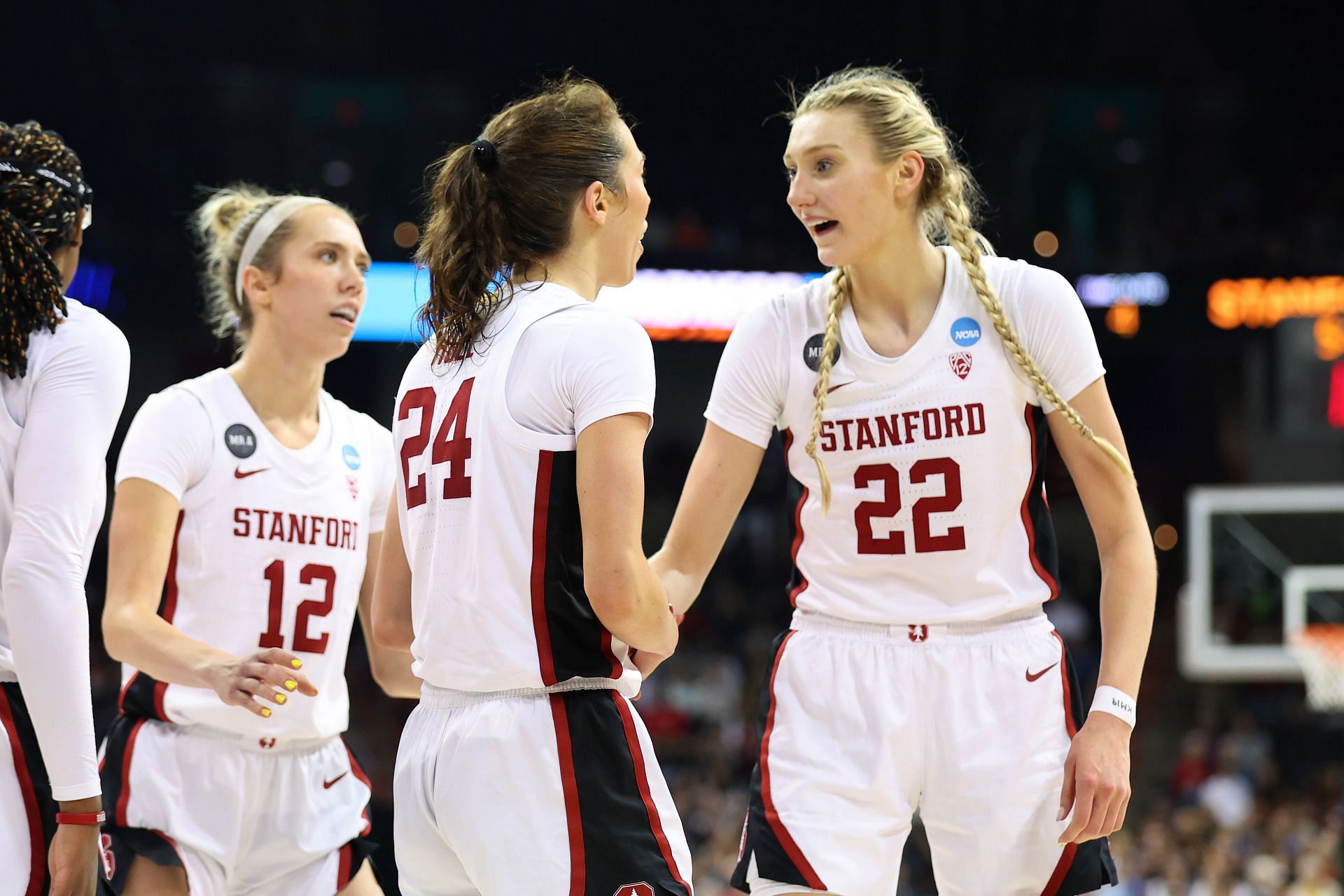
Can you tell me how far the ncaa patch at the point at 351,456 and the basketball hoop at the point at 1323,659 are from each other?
37.2ft

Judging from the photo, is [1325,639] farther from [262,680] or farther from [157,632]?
[262,680]

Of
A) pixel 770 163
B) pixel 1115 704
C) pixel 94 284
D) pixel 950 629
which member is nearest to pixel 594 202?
pixel 950 629

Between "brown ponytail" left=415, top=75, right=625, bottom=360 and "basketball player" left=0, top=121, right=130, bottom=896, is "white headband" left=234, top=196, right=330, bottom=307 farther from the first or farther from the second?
"brown ponytail" left=415, top=75, right=625, bottom=360

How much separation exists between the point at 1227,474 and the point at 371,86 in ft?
32.2

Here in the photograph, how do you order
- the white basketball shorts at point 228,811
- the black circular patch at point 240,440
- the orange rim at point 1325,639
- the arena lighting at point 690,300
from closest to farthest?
the white basketball shorts at point 228,811 < the black circular patch at point 240,440 < the arena lighting at point 690,300 < the orange rim at point 1325,639

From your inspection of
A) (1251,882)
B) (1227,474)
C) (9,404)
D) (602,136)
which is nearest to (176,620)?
(9,404)

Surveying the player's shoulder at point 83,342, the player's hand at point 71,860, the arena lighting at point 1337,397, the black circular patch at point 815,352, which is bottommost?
the player's hand at point 71,860

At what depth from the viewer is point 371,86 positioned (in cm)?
1412

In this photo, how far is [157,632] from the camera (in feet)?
9.95

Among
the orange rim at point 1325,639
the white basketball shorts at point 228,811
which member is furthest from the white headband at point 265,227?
the orange rim at point 1325,639

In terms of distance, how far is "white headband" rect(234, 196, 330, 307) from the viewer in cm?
367

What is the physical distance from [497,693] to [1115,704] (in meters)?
1.20

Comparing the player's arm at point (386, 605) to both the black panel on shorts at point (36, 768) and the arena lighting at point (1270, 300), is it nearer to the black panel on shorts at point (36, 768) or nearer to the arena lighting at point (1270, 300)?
the black panel on shorts at point (36, 768)

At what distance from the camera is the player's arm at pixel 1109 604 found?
2.68m
